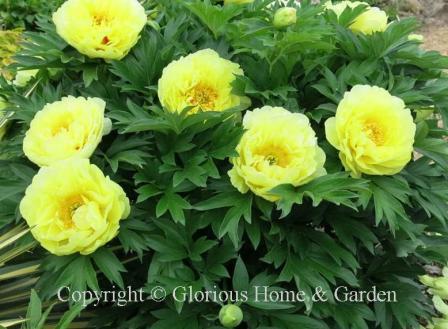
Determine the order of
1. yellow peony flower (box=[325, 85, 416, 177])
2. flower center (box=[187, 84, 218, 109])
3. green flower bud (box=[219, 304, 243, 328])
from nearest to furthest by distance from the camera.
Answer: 1. green flower bud (box=[219, 304, 243, 328])
2. yellow peony flower (box=[325, 85, 416, 177])
3. flower center (box=[187, 84, 218, 109])

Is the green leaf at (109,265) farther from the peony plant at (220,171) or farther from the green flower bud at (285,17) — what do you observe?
the green flower bud at (285,17)

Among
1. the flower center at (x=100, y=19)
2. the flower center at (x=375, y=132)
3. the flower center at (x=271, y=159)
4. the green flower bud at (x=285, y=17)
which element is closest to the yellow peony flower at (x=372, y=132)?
the flower center at (x=375, y=132)

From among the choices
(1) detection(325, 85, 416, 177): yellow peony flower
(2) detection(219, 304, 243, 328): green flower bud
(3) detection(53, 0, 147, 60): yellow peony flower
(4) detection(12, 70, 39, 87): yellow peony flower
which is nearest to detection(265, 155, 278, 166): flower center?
(1) detection(325, 85, 416, 177): yellow peony flower

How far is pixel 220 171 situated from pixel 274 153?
140 millimetres

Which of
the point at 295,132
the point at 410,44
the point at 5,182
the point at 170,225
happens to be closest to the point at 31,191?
the point at 5,182

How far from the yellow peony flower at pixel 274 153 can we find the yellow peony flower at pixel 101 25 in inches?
15.5

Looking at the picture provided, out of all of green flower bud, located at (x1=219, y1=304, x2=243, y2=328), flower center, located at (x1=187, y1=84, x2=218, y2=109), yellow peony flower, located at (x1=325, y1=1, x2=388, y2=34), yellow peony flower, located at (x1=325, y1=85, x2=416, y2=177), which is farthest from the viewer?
yellow peony flower, located at (x1=325, y1=1, x2=388, y2=34)

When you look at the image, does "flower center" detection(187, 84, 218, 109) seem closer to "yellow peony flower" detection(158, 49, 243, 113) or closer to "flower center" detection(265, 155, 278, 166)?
"yellow peony flower" detection(158, 49, 243, 113)

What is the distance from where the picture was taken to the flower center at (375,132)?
1.31 meters

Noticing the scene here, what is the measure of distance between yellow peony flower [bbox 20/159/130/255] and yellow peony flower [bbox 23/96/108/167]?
7cm

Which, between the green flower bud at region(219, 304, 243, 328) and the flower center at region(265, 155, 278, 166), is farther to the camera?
the flower center at region(265, 155, 278, 166)

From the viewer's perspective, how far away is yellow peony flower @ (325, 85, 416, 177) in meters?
1.27

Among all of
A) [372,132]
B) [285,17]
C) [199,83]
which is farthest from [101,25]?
[372,132]

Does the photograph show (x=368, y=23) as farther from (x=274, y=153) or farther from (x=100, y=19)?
(x=100, y=19)
